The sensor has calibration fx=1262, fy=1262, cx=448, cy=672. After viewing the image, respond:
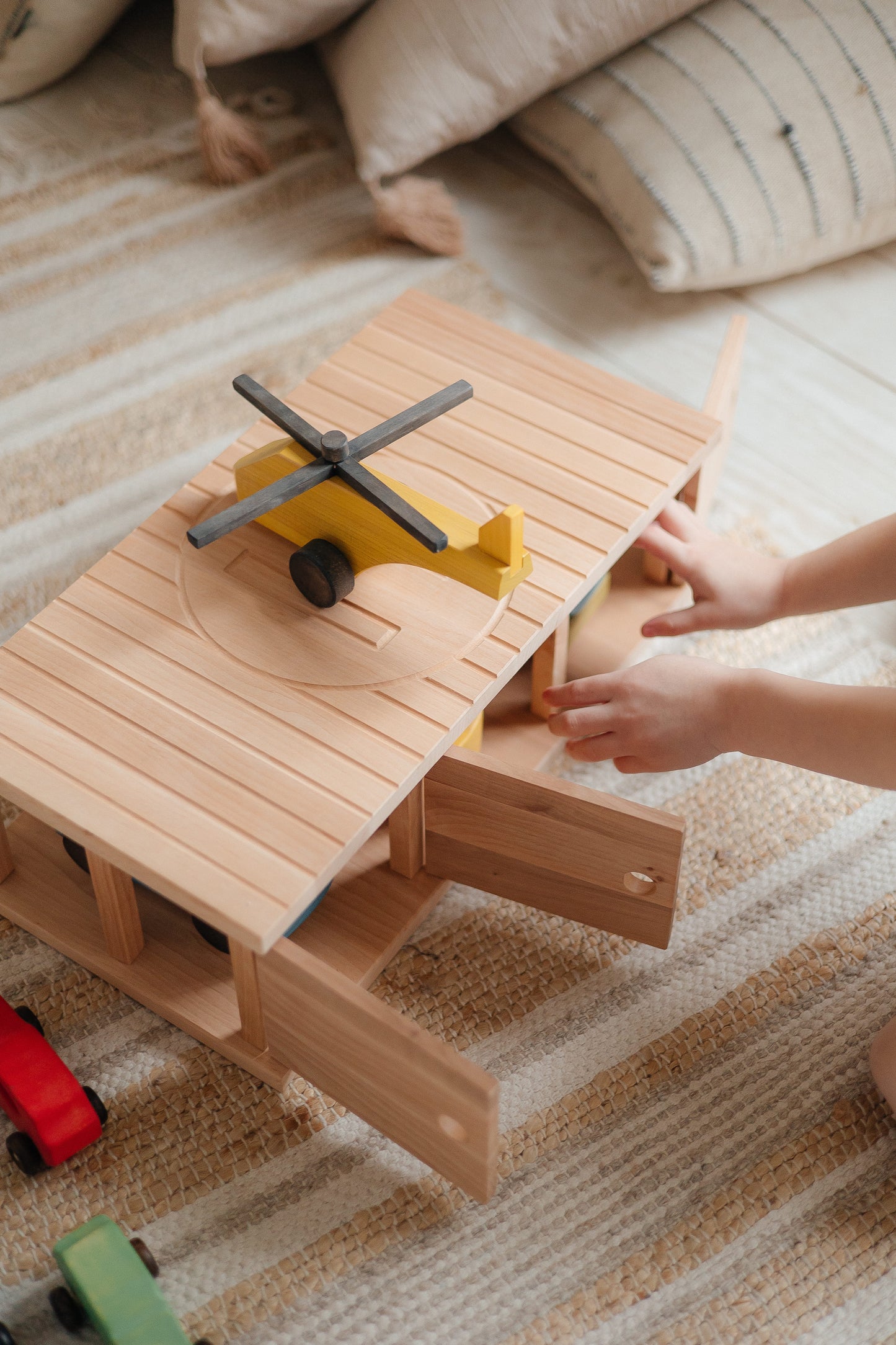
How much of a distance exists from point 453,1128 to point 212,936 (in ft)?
0.72

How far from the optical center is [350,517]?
754mm

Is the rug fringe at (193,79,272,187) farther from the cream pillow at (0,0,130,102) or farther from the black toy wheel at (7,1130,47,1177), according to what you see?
the black toy wheel at (7,1130,47,1177)

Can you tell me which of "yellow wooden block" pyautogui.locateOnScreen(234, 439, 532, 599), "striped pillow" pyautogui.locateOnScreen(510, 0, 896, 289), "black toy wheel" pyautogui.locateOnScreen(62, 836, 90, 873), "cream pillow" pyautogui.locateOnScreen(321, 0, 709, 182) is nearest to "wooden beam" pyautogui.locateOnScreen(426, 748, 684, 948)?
"yellow wooden block" pyautogui.locateOnScreen(234, 439, 532, 599)

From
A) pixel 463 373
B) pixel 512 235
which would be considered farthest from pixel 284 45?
pixel 463 373

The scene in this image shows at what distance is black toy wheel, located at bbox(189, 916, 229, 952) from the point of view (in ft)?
2.63

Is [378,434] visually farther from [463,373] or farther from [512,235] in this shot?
[512,235]

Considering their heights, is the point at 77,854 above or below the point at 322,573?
below

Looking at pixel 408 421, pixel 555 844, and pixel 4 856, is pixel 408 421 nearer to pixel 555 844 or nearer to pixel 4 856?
pixel 555 844

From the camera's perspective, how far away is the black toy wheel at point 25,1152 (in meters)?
0.72

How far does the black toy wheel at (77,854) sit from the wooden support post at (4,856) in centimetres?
4

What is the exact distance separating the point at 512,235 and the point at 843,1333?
1.11m

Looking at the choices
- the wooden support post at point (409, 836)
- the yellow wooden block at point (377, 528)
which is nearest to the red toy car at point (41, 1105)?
the wooden support post at point (409, 836)

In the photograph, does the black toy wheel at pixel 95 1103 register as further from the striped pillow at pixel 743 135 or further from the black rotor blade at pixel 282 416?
the striped pillow at pixel 743 135

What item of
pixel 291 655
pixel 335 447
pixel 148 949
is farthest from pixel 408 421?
pixel 148 949
